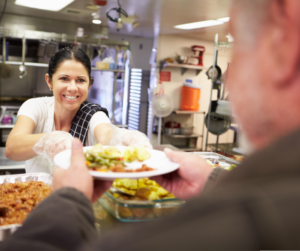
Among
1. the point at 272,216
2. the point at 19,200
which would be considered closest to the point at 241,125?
the point at 272,216

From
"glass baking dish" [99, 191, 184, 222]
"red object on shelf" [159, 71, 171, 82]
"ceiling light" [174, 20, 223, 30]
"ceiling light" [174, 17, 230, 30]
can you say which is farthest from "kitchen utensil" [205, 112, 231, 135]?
"glass baking dish" [99, 191, 184, 222]

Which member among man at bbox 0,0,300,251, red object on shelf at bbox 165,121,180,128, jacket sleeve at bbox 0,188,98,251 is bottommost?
red object on shelf at bbox 165,121,180,128

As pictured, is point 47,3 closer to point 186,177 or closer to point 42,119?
point 42,119

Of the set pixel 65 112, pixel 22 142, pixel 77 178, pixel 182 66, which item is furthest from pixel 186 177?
pixel 182 66

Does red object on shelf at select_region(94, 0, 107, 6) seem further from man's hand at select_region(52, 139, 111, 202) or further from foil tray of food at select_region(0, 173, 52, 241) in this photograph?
man's hand at select_region(52, 139, 111, 202)

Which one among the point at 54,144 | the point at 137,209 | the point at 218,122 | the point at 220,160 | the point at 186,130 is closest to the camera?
the point at 137,209

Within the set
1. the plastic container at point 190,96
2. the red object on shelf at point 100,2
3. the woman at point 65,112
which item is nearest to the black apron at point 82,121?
the woman at point 65,112

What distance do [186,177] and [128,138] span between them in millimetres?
696

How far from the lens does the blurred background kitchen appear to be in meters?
4.39

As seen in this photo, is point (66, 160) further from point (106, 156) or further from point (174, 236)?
point (174, 236)

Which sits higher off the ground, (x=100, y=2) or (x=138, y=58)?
(x=100, y=2)

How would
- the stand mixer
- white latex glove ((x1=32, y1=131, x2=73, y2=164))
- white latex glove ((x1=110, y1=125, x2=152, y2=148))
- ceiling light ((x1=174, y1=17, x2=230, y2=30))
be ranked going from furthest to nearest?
the stand mixer
ceiling light ((x1=174, y1=17, x2=230, y2=30))
white latex glove ((x1=110, y1=125, x2=152, y2=148))
white latex glove ((x1=32, y1=131, x2=73, y2=164))

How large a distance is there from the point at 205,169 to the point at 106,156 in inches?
14.5

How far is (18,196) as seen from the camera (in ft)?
3.75
